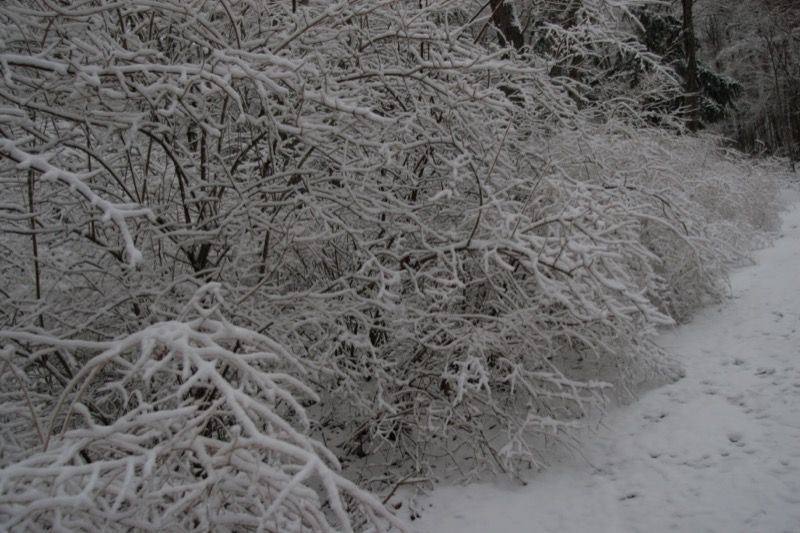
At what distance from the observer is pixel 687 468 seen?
3506 millimetres

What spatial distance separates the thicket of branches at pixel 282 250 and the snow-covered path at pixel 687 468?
0.31 metres

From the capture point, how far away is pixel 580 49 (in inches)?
203

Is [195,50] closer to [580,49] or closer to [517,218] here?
[517,218]

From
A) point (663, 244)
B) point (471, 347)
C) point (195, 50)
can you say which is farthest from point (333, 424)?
point (663, 244)

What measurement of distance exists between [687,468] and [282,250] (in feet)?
9.84

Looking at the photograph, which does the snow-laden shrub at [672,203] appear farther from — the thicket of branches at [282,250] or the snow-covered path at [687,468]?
the snow-covered path at [687,468]

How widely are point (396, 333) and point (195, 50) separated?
2.26 m

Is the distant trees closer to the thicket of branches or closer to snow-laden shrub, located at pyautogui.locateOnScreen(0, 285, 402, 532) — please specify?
the thicket of branches

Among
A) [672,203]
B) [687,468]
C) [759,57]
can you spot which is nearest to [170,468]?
[687,468]

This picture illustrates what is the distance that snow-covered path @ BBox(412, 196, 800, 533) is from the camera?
10.0 ft

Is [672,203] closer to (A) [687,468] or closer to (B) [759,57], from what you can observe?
(A) [687,468]

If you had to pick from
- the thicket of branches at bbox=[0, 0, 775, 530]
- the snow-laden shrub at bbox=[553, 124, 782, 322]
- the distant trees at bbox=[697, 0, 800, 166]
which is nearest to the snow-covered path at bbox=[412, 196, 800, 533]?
the thicket of branches at bbox=[0, 0, 775, 530]

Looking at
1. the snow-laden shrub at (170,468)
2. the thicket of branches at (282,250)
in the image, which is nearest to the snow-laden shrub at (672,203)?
the thicket of branches at (282,250)

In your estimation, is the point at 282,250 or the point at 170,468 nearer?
the point at 170,468
